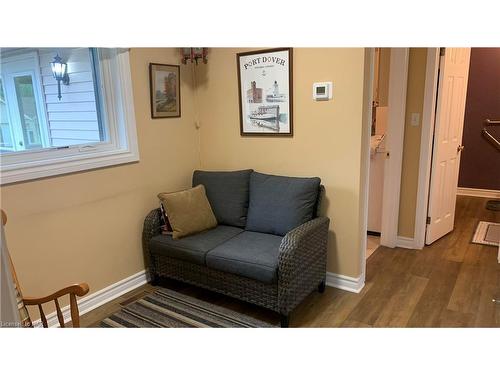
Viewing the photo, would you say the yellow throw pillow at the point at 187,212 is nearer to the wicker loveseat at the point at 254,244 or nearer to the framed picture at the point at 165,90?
the wicker loveseat at the point at 254,244

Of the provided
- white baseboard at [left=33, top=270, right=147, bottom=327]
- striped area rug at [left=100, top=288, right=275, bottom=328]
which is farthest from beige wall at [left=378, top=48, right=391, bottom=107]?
white baseboard at [left=33, top=270, right=147, bottom=327]

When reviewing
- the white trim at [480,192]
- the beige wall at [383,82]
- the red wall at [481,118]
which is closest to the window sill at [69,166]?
the beige wall at [383,82]

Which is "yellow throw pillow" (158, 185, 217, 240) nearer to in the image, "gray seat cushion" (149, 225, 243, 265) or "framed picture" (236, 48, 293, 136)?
"gray seat cushion" (149, 225, 243, 265)

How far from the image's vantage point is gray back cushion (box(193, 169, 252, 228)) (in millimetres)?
2852

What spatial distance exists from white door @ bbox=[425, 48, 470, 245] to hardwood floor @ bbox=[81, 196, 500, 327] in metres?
0.33

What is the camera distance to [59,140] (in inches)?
98.7

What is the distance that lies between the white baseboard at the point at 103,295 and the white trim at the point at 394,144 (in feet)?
7.49

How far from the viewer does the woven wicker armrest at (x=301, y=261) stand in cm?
218

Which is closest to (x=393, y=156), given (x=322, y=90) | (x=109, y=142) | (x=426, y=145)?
(x=426, y=145)
